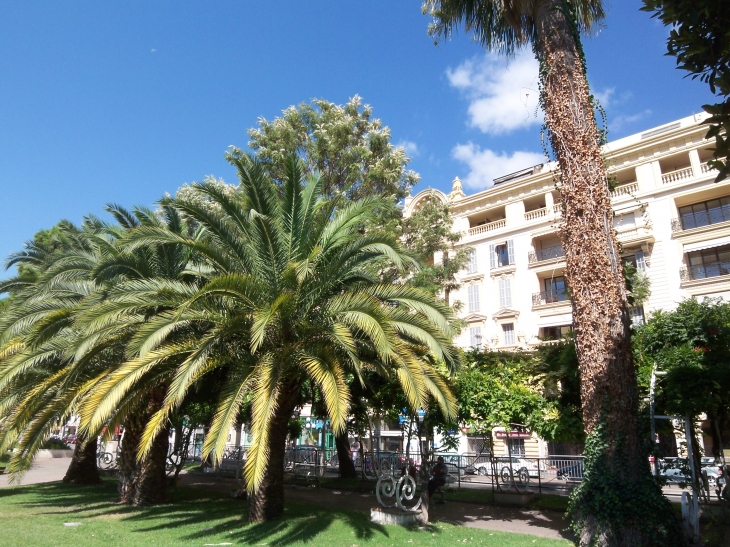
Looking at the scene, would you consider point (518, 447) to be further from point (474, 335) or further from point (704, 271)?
point (704, 271)

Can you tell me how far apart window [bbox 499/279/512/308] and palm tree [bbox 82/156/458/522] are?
2199 cm

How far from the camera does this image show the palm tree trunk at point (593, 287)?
8.28 metres

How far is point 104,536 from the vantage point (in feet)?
30.1

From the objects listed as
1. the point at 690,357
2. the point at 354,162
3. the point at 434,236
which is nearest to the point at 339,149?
the point at 354,162

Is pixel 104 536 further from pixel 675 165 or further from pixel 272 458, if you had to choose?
pixel 675 165

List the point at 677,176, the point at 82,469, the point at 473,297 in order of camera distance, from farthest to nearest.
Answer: the point at 473,297, the point at 677,176, the point at 82,469

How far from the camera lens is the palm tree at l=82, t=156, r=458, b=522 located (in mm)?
8820

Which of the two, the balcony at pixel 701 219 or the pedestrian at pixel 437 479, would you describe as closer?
the pedestrian at pixel 437 479

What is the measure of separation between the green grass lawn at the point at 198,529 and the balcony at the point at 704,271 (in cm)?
2119

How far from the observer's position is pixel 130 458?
13.1 m

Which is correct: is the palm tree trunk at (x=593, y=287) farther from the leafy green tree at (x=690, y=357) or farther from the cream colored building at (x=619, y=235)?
the cream colored building at (x=619, y=235)

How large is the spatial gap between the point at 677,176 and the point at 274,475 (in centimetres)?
2620

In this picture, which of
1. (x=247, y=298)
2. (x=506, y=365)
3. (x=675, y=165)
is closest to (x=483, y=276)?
(x=675, y=165)

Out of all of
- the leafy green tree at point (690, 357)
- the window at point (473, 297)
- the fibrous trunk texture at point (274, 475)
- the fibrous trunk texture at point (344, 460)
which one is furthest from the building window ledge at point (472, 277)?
the fibrous trunk texture at point (274, 475)
